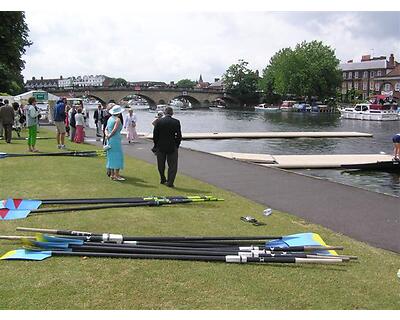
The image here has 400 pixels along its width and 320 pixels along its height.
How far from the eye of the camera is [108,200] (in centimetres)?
845

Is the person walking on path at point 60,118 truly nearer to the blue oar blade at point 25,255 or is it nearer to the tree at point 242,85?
the blue oar blade at point 25,255

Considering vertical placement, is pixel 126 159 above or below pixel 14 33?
below

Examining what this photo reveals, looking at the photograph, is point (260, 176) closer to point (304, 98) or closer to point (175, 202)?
point (175, 202)

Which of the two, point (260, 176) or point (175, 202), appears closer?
point (175, 202)

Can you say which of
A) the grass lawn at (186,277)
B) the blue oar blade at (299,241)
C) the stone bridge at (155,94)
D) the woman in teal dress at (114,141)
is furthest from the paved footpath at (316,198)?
the stone bridge at (155,94)

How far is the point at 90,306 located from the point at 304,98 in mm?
118760

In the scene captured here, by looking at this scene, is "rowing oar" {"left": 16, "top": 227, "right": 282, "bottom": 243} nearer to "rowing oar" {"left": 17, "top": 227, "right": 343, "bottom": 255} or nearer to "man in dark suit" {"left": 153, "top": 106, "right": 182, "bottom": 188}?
"rowing oar" {"left": 17, "top": 227, "right": 343, "bottom": 255}

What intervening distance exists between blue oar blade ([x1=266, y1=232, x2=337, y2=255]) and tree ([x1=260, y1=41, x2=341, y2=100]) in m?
106

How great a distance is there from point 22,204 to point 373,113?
214ft

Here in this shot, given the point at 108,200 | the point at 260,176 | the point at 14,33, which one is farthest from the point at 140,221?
the point at 14,33

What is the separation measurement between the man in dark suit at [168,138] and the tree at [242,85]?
438 feet

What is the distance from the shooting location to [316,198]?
978cm

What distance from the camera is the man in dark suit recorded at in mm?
10312

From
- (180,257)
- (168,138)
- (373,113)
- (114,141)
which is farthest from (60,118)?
(373,113)
